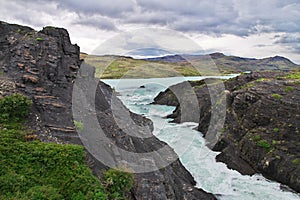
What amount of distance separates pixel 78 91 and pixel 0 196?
10.3 metres

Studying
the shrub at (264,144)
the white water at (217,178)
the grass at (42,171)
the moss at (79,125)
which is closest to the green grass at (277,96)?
the shrub at (264,144)

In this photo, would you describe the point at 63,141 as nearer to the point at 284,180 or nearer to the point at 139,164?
the point at 139,164

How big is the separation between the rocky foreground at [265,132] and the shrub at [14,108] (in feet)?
67.1

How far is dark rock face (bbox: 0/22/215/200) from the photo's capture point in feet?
38.4

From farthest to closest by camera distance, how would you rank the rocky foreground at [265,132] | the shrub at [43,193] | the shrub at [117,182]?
the rocky foreground at [265,132] → the shrub at [117,182] → the shrub at [43,193]

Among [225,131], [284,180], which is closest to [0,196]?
[284,180]

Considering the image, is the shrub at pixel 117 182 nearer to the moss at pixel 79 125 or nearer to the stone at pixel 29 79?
the moss at pixel 79 125

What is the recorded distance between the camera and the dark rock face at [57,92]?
11.7m

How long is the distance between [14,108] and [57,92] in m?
3.93

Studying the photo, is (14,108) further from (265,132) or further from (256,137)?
(265,132)

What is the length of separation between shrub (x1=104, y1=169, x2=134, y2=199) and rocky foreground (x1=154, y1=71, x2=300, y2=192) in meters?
16.8

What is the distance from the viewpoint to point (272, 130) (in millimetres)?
26047

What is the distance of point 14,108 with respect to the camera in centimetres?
1151

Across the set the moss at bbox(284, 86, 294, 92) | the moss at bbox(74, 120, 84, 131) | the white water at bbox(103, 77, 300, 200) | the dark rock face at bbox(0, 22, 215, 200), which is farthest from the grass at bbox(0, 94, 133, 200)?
the moss at bbox(284, 86, 294, 92)
